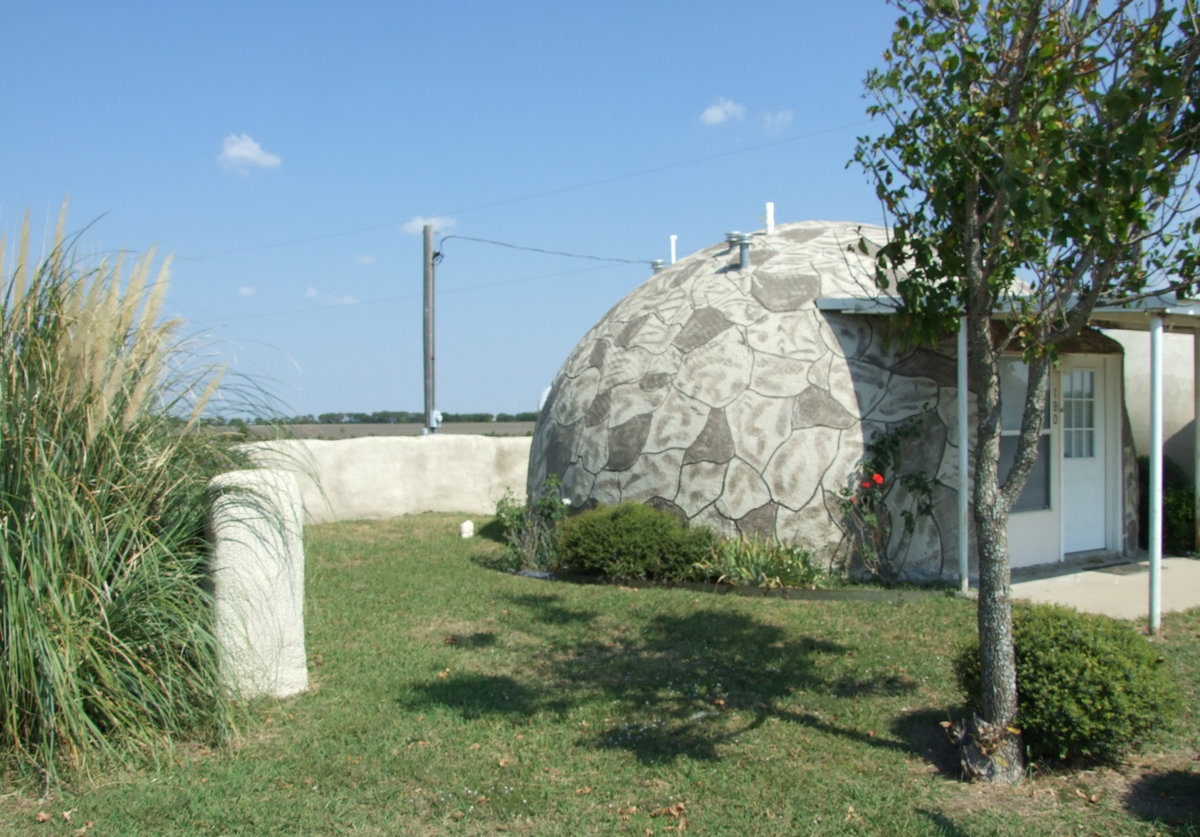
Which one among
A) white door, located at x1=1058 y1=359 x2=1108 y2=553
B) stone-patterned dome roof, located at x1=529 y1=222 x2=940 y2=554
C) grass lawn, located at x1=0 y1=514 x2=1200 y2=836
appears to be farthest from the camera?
white door, located at x1=1058 y1=359 x2=1108 y2=553

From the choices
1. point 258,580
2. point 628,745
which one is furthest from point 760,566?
point 258,580

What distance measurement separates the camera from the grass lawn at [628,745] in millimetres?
4324

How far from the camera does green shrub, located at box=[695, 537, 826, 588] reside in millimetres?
8961

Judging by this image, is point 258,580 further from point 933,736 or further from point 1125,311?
point 1125,311

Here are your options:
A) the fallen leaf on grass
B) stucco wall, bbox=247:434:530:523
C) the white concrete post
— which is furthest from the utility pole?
the fallen leaf on grass

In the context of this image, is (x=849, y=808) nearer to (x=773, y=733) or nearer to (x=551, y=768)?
(x=773, y=733)

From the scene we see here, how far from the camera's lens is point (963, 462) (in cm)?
893

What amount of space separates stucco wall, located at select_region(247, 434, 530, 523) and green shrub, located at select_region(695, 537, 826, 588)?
7.12 m

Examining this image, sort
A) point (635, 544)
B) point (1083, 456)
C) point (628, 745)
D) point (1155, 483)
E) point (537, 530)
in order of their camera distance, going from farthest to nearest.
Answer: point (537, 530)
point (1083, 456)
point (635, 544)
point (1155, 483)
point (628, 745)

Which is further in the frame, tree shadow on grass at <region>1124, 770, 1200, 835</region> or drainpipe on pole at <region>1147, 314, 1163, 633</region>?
drainpipe on pole at <region>1147, 314, 1163, 633</region>

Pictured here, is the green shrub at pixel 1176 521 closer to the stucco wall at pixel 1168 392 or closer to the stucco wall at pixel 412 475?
the stucco wall at pixel 1168 392

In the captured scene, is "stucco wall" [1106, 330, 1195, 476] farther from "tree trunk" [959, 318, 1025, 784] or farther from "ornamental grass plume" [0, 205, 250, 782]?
"ornamental grass plume" [0, 205, 250, 782]

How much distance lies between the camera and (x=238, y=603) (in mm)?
5473

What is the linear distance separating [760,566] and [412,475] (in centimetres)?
826
